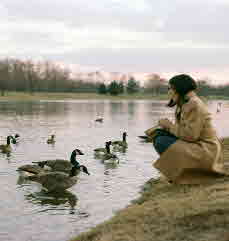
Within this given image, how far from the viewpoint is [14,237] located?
7375 millimetres

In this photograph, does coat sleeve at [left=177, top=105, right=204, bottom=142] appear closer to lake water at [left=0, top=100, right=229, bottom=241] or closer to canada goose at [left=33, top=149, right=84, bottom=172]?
lake water at [left=0, top=100, right=229, bottom=241]

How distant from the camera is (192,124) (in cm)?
723

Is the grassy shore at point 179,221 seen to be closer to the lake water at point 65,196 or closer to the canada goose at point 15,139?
the lake water at point 65,196

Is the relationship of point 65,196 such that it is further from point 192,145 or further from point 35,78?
point 35,78

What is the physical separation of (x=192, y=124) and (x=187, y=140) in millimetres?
321

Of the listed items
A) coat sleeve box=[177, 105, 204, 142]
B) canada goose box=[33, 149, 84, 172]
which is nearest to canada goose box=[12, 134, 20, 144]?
canada goose box=[33, 149, 84, 172]

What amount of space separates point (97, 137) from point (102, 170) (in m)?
10.8

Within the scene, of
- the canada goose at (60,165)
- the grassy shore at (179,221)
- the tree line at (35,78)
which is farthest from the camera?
the tree line at (35,78)

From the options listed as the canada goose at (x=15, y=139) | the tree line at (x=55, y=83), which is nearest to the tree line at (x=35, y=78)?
the tree line at (x=55, y=83)

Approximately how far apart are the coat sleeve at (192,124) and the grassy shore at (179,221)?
3.08 ft

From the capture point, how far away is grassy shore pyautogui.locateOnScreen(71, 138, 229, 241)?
5.16 meters

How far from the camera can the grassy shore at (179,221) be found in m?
5.16

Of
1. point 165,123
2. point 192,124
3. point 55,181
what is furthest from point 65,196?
point 192,124

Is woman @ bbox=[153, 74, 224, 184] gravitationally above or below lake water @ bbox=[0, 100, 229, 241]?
above
